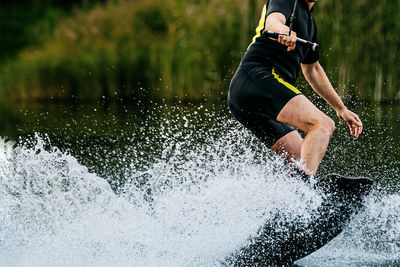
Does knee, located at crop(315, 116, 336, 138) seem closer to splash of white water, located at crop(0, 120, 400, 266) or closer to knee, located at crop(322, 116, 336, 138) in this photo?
knee, located at crop(322, 116, 336, 138)

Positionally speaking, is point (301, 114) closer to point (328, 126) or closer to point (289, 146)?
point (328, 126)

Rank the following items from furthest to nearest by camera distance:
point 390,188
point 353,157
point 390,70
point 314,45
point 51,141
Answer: point 390,70, point 51,141, point 353,157, point 390,188, point 314,45

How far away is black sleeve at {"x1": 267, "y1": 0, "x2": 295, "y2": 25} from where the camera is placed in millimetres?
4066

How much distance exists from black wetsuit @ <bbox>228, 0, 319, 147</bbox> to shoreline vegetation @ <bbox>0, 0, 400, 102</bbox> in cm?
816

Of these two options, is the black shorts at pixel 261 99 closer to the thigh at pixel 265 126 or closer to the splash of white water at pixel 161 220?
the thigh at pixel 265 126

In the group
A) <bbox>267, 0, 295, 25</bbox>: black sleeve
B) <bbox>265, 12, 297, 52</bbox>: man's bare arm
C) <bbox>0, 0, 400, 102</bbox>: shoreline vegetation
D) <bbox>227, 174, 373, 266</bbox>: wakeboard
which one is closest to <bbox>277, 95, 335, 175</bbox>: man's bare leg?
<bbox>227, 174, 373, 266</bbox>: wakeboard

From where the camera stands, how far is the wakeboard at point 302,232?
13.0ft

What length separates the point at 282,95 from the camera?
401 centimetres

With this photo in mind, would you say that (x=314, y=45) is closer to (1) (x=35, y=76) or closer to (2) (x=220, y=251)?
(2) (x=220, y=251)

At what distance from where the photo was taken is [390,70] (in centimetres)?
1283

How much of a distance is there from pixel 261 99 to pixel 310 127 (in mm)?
347

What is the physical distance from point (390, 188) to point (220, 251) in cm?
239

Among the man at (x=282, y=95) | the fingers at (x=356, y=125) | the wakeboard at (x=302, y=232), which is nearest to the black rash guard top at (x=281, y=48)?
the man at (x=282, y=95)

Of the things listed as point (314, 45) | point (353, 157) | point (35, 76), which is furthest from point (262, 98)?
point (35, 76)
